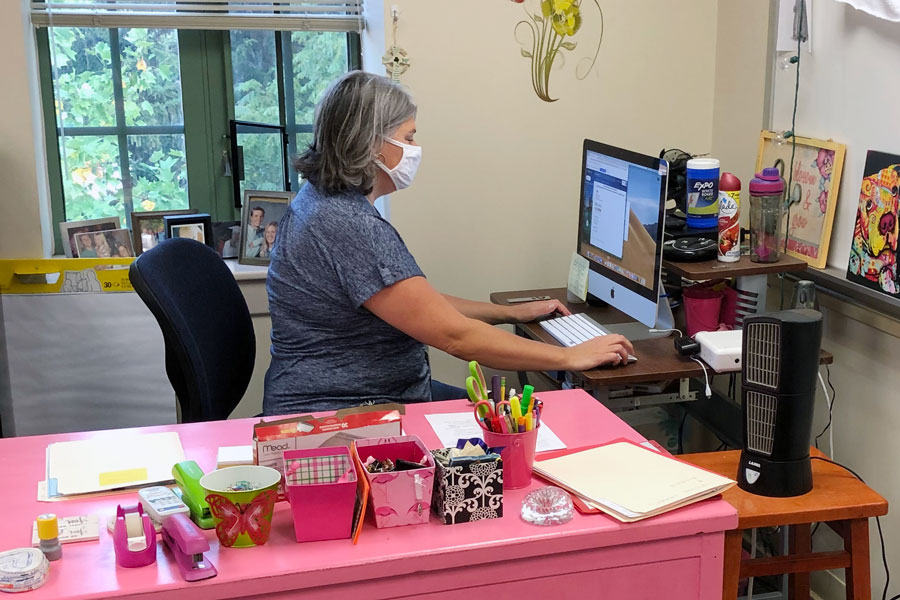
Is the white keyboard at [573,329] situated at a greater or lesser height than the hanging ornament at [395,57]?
lesser

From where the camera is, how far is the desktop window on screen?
7.18 feet

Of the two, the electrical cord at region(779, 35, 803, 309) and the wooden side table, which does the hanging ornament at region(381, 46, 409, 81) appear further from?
the wooden side table

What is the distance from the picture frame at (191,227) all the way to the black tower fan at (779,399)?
1764 millimetres

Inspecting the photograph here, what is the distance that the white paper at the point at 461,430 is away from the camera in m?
1.65

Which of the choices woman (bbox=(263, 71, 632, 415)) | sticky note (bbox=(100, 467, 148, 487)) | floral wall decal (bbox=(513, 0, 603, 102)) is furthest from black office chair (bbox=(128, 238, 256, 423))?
floral wall decal (bbox=(513, 0, 603, 102))

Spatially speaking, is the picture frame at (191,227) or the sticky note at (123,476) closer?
the sticky note at (123,476)

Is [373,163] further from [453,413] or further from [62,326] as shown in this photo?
[62,326]

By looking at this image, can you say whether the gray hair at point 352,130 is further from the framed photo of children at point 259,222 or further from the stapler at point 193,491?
the framed photo of children at point 259,222

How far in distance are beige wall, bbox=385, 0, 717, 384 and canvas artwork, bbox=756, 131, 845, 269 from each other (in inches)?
21.2

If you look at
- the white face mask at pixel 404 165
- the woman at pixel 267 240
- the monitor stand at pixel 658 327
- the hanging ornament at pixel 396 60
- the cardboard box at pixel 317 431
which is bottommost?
the monitor stand at pixel 658 327

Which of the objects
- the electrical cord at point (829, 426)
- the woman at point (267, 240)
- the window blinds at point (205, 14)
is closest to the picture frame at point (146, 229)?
the woman at point (267, 240)

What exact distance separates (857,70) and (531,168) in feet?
3.32

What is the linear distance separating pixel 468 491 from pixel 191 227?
5.89 feet

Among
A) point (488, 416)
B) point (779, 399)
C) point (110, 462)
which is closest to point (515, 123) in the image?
point (779, 399)
